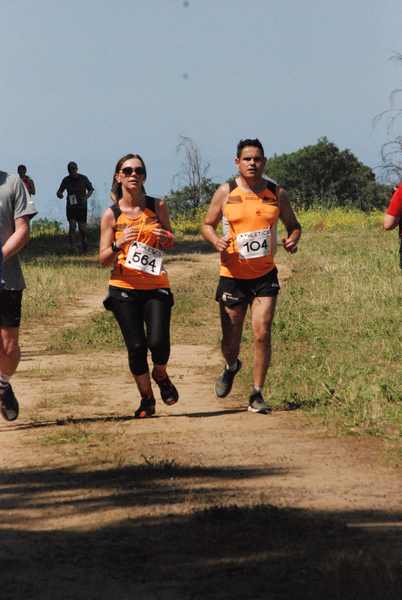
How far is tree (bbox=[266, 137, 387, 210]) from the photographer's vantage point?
70062mm

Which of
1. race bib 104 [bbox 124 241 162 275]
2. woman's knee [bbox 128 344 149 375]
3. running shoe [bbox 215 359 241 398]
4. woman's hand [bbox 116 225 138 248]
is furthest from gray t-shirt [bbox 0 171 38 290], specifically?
running shoe [bbox 215 359 241 398]

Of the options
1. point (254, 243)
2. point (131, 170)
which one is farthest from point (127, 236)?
point (254, 243)

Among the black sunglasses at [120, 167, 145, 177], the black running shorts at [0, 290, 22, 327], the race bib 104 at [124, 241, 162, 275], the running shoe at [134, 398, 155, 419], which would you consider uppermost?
the black sunglasses at [120, 167, 145, 177]

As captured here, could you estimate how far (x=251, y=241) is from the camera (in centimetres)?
987

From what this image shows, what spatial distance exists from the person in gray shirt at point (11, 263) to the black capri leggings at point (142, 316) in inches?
29.1

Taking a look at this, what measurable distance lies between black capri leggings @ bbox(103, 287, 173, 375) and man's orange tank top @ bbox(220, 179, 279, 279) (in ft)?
2.18

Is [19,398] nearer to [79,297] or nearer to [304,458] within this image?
[304,458]

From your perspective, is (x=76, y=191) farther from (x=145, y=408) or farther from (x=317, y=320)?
(x=145, y=408)

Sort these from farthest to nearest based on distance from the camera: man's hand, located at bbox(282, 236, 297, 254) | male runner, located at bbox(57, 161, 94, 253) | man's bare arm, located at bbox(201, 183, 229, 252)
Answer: male runner, located at bbox(57, 161, 94, 253) < man's hand, located at bbox(282, 236, 297, 254) < man's bare arm, located at bbox(201, 183, 229, 252)

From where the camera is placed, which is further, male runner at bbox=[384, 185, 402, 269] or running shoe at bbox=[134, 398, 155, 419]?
male runner at bbox=[384, 185, 402, 269]

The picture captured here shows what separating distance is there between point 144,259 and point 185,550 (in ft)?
12.5

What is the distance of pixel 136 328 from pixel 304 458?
6.37 ft

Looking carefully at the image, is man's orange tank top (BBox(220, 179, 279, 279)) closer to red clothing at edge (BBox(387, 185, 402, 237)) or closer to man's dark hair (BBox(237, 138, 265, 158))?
man's dark hair (BBox(237, 138, 265, 158))

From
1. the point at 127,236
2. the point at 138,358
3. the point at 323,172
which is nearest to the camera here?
the point at 127,236
